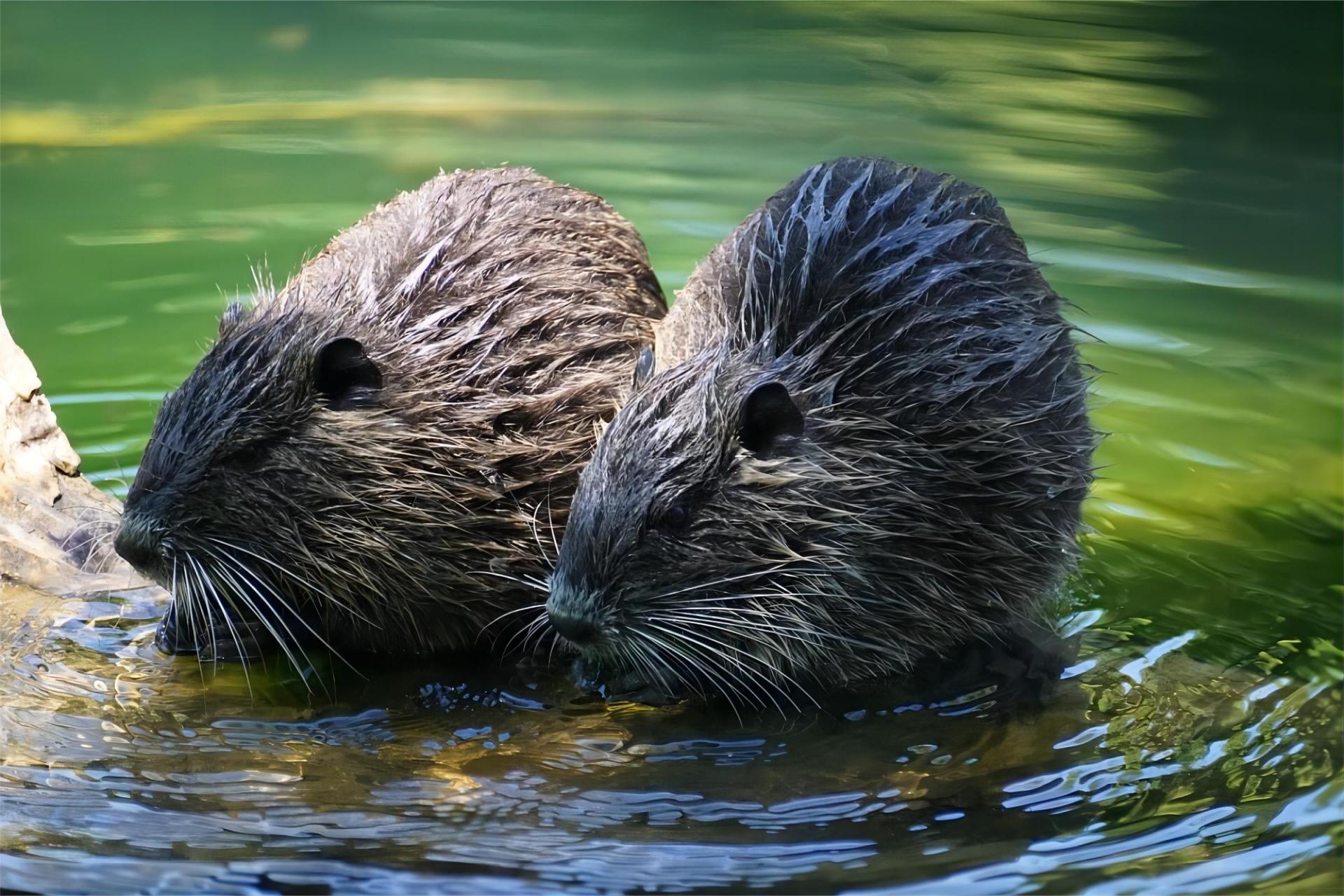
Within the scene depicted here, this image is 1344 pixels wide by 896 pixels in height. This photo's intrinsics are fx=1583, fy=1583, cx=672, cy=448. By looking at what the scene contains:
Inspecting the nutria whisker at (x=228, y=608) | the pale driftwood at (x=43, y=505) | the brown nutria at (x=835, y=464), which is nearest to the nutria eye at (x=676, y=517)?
the brown nutria at (x=835, y=464)

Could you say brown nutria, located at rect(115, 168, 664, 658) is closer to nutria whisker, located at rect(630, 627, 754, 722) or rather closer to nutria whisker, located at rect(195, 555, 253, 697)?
nutria whisker, located at rect(195, 555, 253, 697)

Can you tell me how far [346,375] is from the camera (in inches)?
189

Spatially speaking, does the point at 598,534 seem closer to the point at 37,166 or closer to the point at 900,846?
the point at 900,846

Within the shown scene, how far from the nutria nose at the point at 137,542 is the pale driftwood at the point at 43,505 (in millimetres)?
575

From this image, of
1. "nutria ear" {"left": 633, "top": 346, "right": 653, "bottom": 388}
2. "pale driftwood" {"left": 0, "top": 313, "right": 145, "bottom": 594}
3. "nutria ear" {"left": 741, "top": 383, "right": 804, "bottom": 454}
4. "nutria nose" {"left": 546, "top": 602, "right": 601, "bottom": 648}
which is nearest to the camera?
"nutria nose" {"left": 546, "top": 602, "right": 601, "bottom": 648}

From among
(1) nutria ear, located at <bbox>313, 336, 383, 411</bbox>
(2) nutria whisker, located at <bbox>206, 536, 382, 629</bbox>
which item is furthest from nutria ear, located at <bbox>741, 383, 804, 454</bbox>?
(2) nutria whisker, located at <bbox>206, 536, 382, 629</bbox>

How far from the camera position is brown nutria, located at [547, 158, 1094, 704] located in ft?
14.4

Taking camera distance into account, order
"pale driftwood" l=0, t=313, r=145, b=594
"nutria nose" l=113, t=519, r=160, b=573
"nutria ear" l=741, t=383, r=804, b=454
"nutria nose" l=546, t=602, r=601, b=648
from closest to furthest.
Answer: "nutria nose" l=546, t=602, r=601, b=648
"nutria ear" l=741, t=383, r=804, b=454
"nutria nose" l=113, t=519, r=160, b=573
"pale driftwood" l=0, t=313, r=145, b=594

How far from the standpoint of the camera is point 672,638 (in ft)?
14.8

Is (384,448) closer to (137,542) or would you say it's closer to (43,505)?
(137,542)

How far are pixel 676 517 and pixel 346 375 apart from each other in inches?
46.2

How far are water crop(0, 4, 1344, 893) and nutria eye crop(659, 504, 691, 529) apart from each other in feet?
2.09

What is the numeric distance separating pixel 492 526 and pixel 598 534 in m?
0.75

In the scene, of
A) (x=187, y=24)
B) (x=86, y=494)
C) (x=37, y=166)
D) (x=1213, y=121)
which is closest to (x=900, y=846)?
(x=86, y=494)
